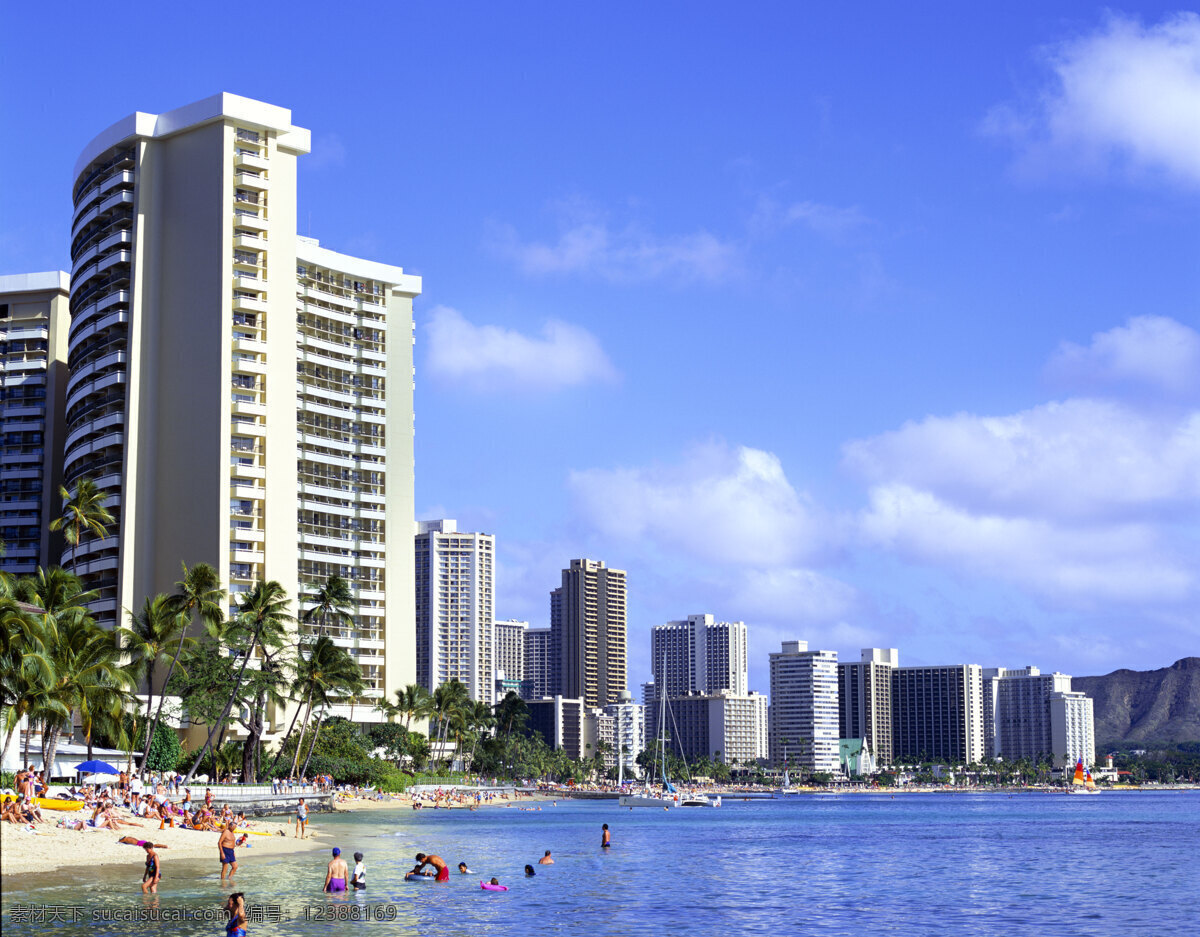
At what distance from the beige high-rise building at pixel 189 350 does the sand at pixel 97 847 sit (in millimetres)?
53126

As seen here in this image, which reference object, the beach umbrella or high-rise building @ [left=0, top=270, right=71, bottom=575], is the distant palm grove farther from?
high-rise building @ [left=0, top=270, right=71, bottom=575]

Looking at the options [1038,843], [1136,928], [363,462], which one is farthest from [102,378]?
[1136,928]

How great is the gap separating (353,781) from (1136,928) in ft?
305

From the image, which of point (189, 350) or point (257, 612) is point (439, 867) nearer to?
point (257, 612)

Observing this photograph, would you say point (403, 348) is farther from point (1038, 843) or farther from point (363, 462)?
point (1038, 843)

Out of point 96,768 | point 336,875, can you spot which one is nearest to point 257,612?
point 96,768

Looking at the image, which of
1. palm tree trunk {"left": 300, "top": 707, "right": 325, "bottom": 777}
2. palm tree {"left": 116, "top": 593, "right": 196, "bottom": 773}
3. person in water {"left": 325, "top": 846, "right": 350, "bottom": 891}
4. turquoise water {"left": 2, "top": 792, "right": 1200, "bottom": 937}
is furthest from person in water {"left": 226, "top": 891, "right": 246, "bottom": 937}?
palm tree trunk {"left": 300, "top": 707, "right": 325, "bottom": 777}

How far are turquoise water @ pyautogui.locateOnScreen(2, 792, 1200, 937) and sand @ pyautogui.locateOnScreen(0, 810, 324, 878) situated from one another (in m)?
1.40

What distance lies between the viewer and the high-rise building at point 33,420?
131375mm

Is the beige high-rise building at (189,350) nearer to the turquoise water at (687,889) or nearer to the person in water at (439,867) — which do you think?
the turquoise water at (687,889)

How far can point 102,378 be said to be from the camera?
4643 inches

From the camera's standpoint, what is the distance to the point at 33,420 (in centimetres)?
13562

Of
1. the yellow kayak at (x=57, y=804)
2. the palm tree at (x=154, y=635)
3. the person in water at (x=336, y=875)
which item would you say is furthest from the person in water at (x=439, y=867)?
the palm tree at (x=154, y=635)

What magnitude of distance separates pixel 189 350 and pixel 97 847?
2818 inches
